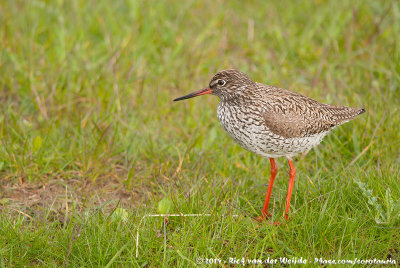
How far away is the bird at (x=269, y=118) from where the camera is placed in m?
4.86

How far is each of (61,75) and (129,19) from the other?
6.92 feet

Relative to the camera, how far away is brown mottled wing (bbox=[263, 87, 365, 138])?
16.0 ft

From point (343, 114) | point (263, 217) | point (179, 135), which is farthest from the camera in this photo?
point (179, 135)

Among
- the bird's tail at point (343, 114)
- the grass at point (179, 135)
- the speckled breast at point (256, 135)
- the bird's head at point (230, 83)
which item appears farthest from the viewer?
the bird's tail at point (343, 114)

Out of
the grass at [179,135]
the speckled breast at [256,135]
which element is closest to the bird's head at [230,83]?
the speckled breast at [256,135]

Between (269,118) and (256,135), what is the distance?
20cm

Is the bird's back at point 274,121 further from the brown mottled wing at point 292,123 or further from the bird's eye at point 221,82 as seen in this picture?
the bird's eye at point 221,82

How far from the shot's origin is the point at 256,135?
15.9 ft

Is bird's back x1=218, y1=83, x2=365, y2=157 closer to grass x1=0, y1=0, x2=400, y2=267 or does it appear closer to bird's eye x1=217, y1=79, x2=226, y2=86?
bird's eye x1=217, y1=79, x2=226, y2=86

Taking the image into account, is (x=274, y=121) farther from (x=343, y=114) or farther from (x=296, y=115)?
(x=343, y=114)

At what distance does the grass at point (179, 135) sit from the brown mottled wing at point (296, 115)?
0.56m

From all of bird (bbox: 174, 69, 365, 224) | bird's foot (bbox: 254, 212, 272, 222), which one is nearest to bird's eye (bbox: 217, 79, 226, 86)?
bird (bbox: 174, 69, 365, 224)

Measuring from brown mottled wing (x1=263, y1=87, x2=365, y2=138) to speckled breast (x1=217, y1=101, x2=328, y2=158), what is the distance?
0.18ft

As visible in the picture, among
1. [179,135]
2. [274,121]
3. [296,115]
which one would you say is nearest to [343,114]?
[296,115]
